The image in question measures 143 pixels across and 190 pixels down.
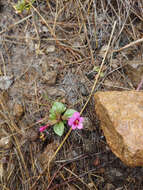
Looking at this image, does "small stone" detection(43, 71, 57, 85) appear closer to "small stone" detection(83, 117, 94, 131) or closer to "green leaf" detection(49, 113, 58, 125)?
"green leaf" detection(49, 113, 58, 125)

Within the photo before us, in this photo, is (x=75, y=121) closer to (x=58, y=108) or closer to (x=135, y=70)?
(x=58, y=108)

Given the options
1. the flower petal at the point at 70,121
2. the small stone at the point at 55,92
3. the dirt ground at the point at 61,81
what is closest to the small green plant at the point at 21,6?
the dirt ground at the point at 61,81

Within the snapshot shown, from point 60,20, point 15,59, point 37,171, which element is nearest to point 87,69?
point 60,20

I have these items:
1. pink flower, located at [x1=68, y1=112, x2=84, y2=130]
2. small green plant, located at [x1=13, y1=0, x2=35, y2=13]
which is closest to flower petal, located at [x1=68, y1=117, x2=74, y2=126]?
Answer: pink flower, located at [x1=68, y1=112, x2=84, y2=130]

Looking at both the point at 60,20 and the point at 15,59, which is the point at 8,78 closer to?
the point at 15,59

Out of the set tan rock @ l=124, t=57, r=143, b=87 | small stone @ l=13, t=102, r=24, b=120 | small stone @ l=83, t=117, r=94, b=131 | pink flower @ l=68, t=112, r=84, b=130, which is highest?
tan rock @ l=124, t=57, r=143, b=87

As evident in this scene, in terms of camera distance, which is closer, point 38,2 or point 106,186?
point 106,186
